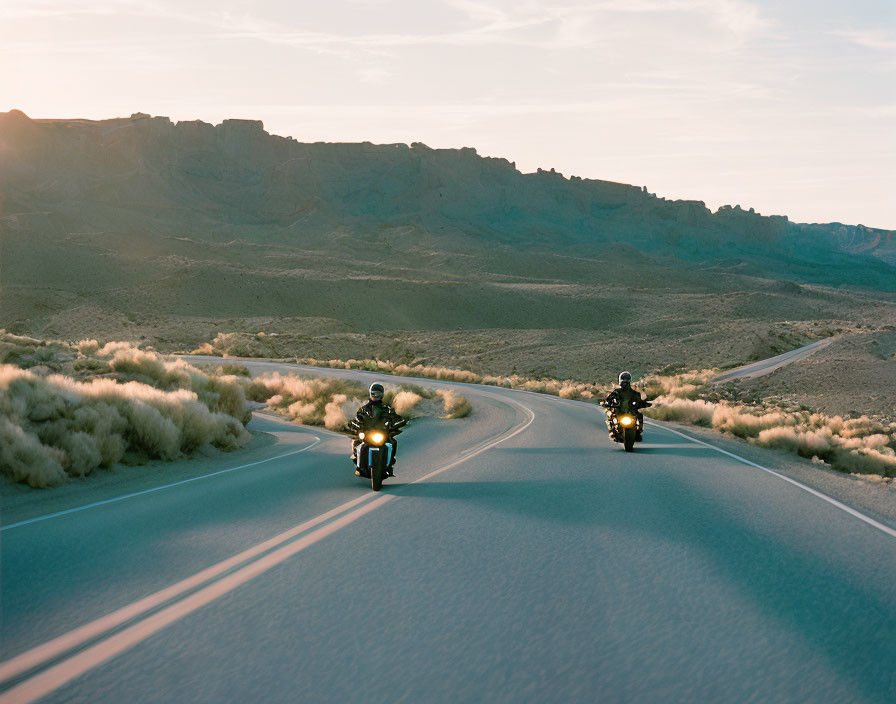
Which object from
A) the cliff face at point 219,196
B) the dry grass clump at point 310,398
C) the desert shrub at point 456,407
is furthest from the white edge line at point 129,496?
the cliff face at point 219,196

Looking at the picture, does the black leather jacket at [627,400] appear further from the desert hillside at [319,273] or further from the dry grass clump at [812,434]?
the desert hillside at [319,273]

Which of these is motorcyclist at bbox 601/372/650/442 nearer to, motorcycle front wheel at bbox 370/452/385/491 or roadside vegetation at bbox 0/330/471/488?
motorcycle front wheel at bbox 370/452/385/491

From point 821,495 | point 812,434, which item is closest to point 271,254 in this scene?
point 812,434

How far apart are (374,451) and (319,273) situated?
108317 millimetres

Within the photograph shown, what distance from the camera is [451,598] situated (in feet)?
18.7

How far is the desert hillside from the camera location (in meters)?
78.8

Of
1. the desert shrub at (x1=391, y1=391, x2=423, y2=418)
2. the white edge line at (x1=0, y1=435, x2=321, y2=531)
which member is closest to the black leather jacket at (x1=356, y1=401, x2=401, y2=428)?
the white edge line at (x1=0, y1=435, x2=321, y2=531)

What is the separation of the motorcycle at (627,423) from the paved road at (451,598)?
559 cm

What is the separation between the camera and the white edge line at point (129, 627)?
4.16 metres

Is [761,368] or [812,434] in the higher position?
[812,434]

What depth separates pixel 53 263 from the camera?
104500mm

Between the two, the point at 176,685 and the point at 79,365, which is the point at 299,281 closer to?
the point at 79,365

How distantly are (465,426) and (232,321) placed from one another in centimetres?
7148

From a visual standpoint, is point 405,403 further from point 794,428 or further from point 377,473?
point 377,473
